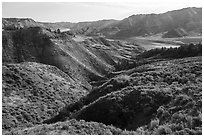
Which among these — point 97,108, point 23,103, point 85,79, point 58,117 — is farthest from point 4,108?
point 85,79

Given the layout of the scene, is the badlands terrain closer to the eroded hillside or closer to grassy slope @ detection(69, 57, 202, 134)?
grassy slope @ detection(69, 57, 202, 134)

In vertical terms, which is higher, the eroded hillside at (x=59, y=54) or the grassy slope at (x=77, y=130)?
the grassy slope at (x=77, y=130)

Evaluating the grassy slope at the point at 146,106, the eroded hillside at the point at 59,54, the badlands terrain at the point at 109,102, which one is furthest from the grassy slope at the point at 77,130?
the eroded hillside at the point at 59,54

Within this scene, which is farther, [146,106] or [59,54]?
[59,54]

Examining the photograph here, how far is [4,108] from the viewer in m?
31.1

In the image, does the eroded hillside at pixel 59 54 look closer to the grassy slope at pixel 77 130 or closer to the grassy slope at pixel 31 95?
the grassy slope at pixel 31 95

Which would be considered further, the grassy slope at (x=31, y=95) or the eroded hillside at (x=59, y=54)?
the eroded hillside at (x=59, y=54)

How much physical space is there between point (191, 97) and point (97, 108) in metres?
6.72

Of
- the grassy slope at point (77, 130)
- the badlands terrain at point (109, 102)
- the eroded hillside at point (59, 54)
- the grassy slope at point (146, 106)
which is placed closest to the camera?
the grassy slope at point (77, 130)

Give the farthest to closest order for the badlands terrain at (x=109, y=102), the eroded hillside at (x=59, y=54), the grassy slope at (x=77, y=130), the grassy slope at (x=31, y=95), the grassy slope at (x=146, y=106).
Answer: the eroded hillside at (x=59, y=54)
the grassy slope at (x=31, y=95)
the grassy slope at (x=146, y=106)
the badlands terrain at (x=109, y=102)
the grassy slope at (x=77, y=130)

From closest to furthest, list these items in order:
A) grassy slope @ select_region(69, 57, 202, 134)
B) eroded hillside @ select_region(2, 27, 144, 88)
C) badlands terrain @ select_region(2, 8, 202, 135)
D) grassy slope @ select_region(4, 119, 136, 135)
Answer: grassy slope @ select_region(4, 119, 136, 135)
badlands terrain @ select_region(2, 8, 202, 135)
grassy slope @ select_region(69, 57, 202, 134)
eroded hillside @ select_region(2, 27, 144, 88)

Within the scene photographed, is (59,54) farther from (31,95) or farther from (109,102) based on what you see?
(109,102)

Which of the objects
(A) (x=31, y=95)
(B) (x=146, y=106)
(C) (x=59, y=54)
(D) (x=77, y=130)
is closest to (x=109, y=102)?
(B) (x=146, y=106)

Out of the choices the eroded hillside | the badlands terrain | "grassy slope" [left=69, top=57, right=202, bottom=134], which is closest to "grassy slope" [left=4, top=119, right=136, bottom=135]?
the badlands terrain
